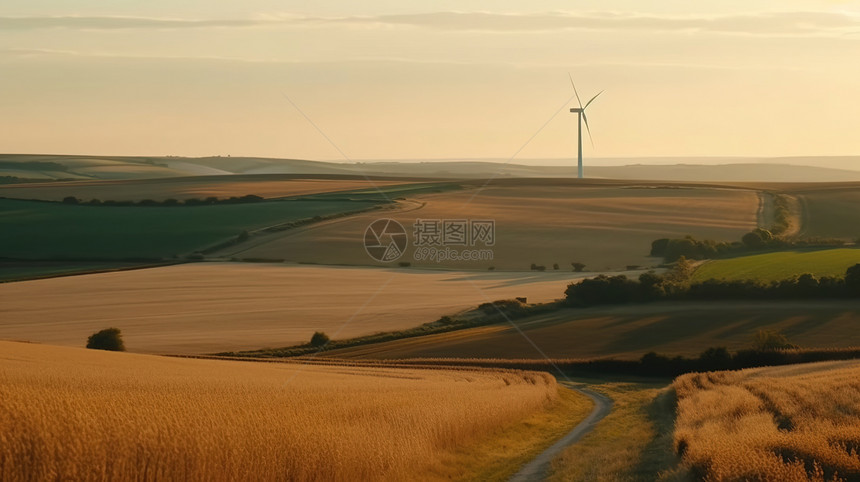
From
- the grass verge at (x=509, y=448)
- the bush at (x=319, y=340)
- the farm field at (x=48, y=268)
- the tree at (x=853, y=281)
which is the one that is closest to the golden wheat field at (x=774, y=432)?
the grass verge at (x=509, y=448)

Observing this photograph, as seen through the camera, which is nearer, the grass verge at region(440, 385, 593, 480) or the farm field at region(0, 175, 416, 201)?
the grass verge at region(440, 385, 593, 480)

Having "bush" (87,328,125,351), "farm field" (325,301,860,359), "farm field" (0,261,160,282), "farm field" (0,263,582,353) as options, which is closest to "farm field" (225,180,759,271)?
"farm field" (0,263,582,353)

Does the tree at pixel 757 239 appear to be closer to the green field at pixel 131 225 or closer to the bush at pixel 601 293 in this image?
the bush at pixel 601 293

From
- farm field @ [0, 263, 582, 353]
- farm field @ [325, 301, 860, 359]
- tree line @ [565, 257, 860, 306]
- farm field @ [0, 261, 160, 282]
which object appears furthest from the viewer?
farm field @ [0, 261, 160, 282]

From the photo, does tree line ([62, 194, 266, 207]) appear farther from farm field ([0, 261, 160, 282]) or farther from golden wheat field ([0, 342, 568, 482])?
golden wheat field ([0, 342, 568, 482])

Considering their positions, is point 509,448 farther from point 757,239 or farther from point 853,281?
point 757,239

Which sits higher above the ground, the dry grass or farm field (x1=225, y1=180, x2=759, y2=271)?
farm field (x1=225, y1=180, x2=759, y2=271)

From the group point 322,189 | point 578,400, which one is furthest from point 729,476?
point 322,189
